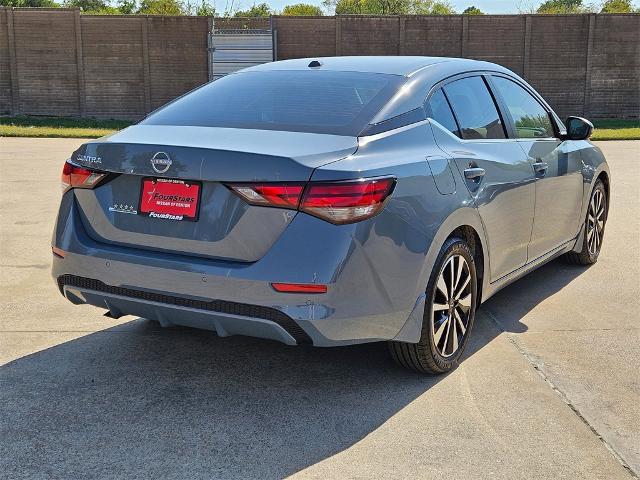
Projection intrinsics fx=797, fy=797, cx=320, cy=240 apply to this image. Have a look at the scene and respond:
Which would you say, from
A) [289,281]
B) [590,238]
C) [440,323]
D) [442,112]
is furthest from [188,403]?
[590,238]

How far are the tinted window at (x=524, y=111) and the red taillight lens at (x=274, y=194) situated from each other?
7.38ft

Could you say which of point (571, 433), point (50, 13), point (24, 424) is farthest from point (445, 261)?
point (50, 13)

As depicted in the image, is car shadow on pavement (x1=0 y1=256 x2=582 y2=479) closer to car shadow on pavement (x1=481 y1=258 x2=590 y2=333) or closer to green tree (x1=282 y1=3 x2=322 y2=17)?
car shadow on pavement (x1=481 y1=258 x2=590 y2=333)

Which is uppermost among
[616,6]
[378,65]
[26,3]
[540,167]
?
[26,3]

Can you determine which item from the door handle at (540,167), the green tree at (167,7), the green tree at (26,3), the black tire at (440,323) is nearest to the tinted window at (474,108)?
the door handle at (540,167)

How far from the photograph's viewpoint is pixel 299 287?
337 centimetres

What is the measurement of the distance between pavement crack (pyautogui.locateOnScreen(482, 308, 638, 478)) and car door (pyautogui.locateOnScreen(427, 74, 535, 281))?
1.31ft

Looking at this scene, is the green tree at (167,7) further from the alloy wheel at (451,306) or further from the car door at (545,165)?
the alloy wheel at (451,306)

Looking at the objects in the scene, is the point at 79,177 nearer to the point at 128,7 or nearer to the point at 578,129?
the point at 578,129

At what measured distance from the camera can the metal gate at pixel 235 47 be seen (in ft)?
85.7

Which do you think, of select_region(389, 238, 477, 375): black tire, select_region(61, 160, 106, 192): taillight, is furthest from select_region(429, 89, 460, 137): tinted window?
select_region(61, 160, 106, 192): taillight

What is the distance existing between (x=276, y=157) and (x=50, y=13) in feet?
81.4

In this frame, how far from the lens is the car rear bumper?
3.38 metres

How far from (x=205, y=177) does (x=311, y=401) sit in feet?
3.96
